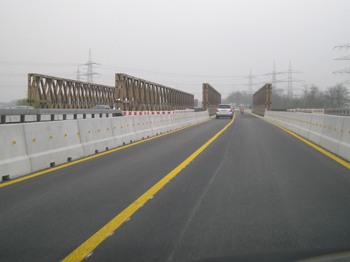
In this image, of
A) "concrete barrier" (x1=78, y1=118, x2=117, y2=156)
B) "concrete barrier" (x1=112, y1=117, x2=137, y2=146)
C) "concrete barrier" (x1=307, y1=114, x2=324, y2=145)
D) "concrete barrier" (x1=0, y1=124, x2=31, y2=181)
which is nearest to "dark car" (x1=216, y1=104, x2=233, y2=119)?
"concrete barrier" (x1=307, y1=114, x2=324, y2=145)

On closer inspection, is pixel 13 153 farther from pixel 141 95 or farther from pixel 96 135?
pixel 141 95

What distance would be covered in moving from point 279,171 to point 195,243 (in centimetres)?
423

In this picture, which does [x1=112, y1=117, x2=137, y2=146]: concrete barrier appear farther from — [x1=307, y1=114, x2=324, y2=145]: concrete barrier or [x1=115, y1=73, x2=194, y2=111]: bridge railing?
[x1=115, y1=73, x2=194, y2=111]: bridge railing

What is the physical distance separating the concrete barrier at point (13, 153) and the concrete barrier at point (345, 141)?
7825mm

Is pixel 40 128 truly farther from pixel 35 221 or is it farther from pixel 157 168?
pixel 35 221

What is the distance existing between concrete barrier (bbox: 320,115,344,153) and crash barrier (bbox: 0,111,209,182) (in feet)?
23.5

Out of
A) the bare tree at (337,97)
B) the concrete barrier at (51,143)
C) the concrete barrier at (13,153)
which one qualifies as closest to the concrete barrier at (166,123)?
the concrete barrier at (51,143)

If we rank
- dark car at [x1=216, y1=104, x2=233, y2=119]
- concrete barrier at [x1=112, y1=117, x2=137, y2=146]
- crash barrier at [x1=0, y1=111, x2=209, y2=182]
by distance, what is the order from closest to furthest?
crash barrier at [x1=0, y1=111, x2=209, y2=182] < concrete barrier at [x1=112, y1=117, x2=137, y2=146] < dark car at [x1=216, y1=104, x2=233, y2=119]

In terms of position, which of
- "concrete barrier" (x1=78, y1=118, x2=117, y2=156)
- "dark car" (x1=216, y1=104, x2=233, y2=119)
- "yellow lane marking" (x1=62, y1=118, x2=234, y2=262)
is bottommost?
"dark car" (x1=216, y1=104, x2=233, y2=119)

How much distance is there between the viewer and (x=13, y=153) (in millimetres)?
6641

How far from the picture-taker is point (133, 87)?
28875 mm

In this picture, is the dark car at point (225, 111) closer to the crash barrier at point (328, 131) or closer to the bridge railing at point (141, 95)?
the bridge railing at point (141, 95)

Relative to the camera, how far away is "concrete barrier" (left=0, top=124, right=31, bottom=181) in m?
6.34

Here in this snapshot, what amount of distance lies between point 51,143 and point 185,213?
16.0ft
